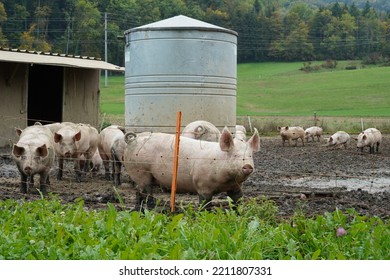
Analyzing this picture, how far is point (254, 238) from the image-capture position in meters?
5.91

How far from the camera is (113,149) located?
42.3 feet

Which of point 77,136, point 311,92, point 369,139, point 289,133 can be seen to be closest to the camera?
point 77,136

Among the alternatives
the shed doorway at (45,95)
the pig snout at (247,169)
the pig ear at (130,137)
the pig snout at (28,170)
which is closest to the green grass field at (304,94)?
the shed doorway at (45,95)

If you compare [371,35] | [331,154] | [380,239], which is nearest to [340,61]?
[371,35]

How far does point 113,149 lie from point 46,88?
12390mm

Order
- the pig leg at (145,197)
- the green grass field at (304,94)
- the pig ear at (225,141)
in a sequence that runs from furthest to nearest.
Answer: the green grass field at (304,94), the pig leg at (145,197), the pig ear at (225,141)

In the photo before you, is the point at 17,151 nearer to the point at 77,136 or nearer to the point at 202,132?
the point at 77,136

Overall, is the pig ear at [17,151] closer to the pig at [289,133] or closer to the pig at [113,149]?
the pig at [113,149]

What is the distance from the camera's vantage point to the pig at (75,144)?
1275 centimetres

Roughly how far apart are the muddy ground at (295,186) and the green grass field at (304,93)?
26.9 metres

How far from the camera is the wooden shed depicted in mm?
18984

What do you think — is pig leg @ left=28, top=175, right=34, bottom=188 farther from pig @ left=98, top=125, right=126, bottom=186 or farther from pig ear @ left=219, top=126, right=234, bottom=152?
pig ear @ left=219, top=126, right=234, bottom=152

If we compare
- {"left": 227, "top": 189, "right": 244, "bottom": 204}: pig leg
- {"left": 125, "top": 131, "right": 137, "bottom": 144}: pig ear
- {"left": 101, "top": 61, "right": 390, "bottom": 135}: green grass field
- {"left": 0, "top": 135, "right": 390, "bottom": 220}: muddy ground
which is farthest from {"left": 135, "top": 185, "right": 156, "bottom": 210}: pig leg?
{"left": 101, "top": 61, "right": 390, "bottom": 135}: green grass field

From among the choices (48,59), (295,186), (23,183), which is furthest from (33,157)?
(48,59)
